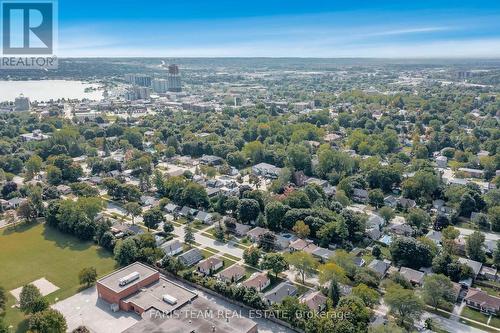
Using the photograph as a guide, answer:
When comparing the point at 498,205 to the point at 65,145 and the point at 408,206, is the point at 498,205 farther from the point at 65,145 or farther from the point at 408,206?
the point at 65,145

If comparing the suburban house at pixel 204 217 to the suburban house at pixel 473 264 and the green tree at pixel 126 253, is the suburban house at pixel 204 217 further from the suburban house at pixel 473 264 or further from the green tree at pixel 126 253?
the suburban house at pixel 473 264

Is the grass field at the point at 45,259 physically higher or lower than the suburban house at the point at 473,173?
lower

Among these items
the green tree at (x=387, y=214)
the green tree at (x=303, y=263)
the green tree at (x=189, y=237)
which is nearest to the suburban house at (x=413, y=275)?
the green tree at (x=303, y=263)

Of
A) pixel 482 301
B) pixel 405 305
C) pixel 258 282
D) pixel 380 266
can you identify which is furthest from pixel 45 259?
pixel 482 301

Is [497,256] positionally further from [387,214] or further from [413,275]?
[387,214]

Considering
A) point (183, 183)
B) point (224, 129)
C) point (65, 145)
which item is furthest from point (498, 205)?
point (65, 145)
